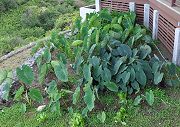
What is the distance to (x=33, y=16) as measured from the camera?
15.4 metres

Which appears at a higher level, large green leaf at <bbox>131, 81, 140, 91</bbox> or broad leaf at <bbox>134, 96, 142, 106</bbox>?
large green leaf at <bbox>131, 81, 140, 91</bbox>

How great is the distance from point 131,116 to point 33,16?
1212 centimetres

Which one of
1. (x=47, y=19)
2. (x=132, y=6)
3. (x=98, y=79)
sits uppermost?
(x=132, y=6)

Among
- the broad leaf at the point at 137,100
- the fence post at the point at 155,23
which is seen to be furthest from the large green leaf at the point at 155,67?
the fence post at the point at 155,23

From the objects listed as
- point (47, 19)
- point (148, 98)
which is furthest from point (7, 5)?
point (148, 98)

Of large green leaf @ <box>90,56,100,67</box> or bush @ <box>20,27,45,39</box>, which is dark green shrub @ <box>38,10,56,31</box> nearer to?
bush @ <box>20,27,45,39</box>

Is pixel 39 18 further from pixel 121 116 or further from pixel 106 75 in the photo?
pixel 121 116

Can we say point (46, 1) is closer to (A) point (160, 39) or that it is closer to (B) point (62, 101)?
(A) point (160, 39)

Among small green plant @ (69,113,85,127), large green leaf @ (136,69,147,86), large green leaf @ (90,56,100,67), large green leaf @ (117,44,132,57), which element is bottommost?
small green plant @ (69,113,85,127)

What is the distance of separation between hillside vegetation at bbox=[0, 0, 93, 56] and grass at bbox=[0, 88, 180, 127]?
8.29 meters

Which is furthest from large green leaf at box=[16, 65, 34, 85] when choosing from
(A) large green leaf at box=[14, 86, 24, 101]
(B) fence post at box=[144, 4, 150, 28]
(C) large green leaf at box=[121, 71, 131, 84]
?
(B) fence post at box=[144, 4, 150, 28]

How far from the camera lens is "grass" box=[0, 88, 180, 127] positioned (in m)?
4.23

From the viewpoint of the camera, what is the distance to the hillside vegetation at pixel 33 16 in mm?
13945

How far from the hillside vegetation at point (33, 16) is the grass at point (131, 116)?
8289mm
